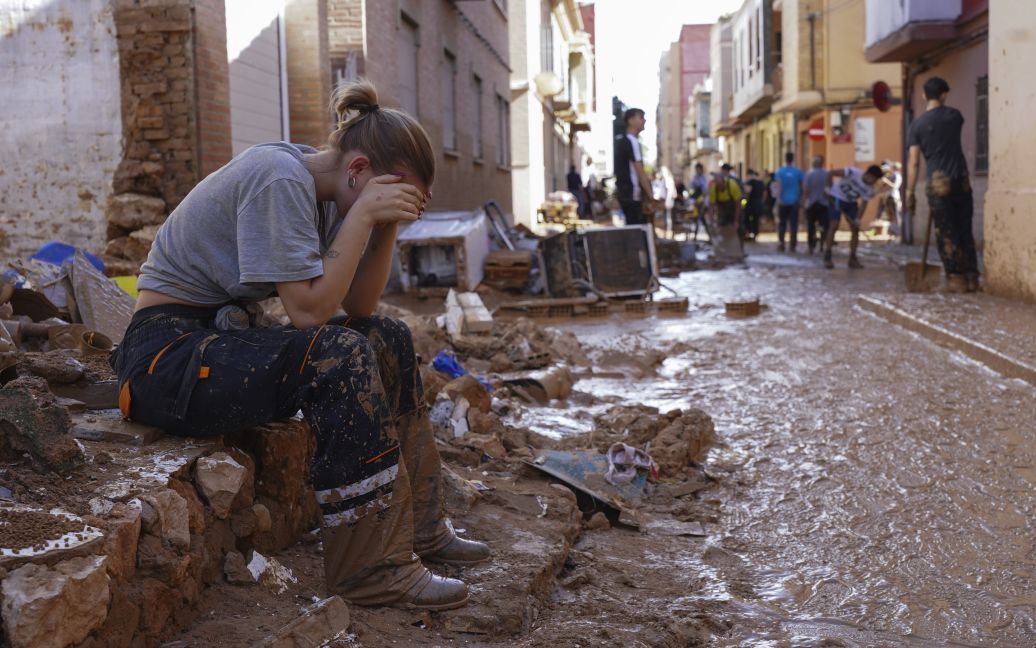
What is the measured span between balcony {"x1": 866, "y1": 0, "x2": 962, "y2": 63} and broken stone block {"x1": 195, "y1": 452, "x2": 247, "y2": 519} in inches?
687

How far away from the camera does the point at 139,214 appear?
826 centimetres

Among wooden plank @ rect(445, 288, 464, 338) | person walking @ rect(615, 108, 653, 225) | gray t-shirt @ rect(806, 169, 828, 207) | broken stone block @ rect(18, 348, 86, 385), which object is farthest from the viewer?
gray t-shirt @ rect(806, 169, 828, 207)

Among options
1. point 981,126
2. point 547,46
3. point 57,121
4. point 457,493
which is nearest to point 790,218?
point 981,126

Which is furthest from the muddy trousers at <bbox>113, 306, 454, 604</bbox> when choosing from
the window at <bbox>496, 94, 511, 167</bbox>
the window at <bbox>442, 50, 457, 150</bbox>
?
the window at <bbox>496, 94, 511, 167</bbox>

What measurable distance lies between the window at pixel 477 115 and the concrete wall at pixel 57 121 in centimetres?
1207

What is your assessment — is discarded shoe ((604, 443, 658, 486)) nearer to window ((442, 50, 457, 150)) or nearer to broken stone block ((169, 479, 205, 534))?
broken stone block ((169, 479, 205, 534))

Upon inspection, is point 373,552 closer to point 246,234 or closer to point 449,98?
point 246,234

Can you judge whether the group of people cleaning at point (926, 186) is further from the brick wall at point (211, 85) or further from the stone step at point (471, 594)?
the stone step at point (471, 594)

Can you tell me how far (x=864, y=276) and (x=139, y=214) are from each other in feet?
31.7

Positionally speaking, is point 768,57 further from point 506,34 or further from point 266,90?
point 266,90

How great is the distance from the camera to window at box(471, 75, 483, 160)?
2048cm

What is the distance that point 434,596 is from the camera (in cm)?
272

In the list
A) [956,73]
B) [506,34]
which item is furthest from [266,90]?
[506,34]

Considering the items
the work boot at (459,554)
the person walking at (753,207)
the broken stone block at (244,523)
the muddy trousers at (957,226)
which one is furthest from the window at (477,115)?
the broken stone block at (244,523)
